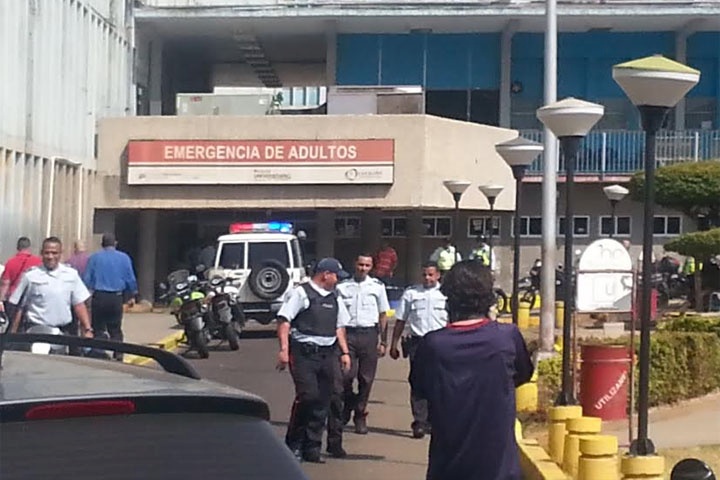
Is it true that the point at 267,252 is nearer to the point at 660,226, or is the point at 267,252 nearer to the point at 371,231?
the point at 371,231

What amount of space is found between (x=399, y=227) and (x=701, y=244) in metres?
12.1

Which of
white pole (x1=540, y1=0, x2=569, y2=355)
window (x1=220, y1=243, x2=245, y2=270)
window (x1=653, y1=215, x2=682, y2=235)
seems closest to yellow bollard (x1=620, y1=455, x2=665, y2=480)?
white pole (x1=540, y1=0, x2=569, y2=355)

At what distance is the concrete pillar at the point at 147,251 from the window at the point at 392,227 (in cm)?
635

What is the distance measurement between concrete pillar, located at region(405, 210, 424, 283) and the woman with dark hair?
1137 inches

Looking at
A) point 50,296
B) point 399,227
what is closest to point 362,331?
point 50,296

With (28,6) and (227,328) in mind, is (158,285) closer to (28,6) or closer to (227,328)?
(28,6)

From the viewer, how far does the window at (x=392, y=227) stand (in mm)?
37062

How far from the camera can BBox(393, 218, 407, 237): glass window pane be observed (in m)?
36.9

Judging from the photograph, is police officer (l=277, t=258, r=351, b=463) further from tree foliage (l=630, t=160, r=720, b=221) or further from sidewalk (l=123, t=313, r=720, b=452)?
tree foliage (l=630, t=160, r=720, b=221)

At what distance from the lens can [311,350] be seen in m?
11.0

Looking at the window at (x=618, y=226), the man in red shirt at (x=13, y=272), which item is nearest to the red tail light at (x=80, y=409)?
the man in red shirt at (x=13, y=272)

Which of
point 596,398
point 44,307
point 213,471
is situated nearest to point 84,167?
point 44,307

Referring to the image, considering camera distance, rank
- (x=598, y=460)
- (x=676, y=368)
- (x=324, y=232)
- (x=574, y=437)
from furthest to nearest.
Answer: (x=324, y=232) < (x=676, y=368) < (x=574, y=437) < (x=598, y=460)

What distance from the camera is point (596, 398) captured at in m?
13.5
